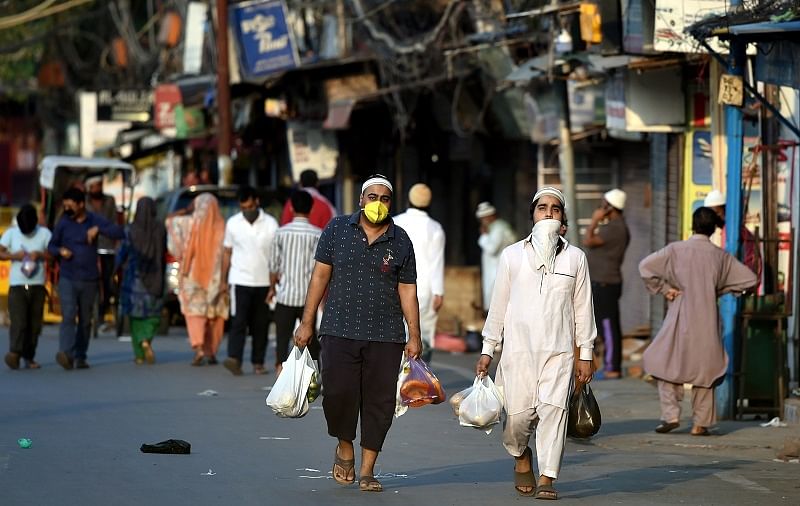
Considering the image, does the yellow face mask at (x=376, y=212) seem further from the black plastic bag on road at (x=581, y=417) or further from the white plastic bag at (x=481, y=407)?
the black plastic bag on road at (x=581, y=417)

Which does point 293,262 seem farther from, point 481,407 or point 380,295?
point 481,407

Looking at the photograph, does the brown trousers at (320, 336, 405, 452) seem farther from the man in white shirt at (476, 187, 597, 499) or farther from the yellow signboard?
the yellow signboard

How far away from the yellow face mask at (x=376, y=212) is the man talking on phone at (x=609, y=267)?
7.78 metres

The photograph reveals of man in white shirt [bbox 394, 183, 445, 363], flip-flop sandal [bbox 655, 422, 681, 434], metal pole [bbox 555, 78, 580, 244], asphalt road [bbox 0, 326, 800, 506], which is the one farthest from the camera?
metal pole [bbox 555, 78, 580, 244]

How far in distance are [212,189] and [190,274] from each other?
21.0 ft

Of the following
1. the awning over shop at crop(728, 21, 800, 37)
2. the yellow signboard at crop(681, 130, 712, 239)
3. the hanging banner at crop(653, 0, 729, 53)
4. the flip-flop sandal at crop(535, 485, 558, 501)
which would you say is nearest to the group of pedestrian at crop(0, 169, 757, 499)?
the flip-flop sandal at crop(535, 485, 558, 501)

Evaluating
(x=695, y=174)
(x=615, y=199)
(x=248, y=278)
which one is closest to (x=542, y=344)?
(x=248, y=278)

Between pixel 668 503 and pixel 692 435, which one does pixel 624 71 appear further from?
pixel 668 503

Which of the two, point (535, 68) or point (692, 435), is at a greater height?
point (535, 68)

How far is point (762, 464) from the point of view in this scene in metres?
11.2

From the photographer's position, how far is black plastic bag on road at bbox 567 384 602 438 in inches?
361

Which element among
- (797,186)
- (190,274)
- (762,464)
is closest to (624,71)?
(797,186)

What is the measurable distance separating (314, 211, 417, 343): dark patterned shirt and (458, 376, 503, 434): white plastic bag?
631 millimetres

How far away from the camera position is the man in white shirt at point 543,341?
8.95 meters
